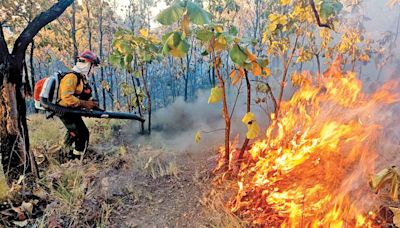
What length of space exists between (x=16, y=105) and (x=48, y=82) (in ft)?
3.74

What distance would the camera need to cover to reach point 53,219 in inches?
116

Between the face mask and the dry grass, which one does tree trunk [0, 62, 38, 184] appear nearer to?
the face mask

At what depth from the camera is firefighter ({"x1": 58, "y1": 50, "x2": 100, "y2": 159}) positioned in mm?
4375

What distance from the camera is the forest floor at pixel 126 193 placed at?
305 centimetres

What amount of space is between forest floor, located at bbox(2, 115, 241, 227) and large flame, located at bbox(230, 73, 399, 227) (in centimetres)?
42

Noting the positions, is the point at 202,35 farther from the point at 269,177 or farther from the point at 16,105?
the point at 16,105

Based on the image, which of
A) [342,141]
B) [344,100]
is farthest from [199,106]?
[342,141]

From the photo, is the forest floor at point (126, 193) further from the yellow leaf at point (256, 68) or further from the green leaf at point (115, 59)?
the green leaf at point (115, 59)

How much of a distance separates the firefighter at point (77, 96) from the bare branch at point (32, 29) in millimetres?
1082

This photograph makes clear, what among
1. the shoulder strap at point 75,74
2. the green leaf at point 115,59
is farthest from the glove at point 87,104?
the green leaf at point 115,59

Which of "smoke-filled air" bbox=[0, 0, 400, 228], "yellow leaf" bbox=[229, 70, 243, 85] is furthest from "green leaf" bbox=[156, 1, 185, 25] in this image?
"yellow leaf" bbox=[229, 70, 243, 85]

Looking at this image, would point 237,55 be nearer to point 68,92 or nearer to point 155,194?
point 155,194

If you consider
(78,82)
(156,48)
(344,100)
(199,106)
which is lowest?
(199,106)

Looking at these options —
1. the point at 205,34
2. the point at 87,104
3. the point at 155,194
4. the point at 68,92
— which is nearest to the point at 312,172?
the point at 155,194
